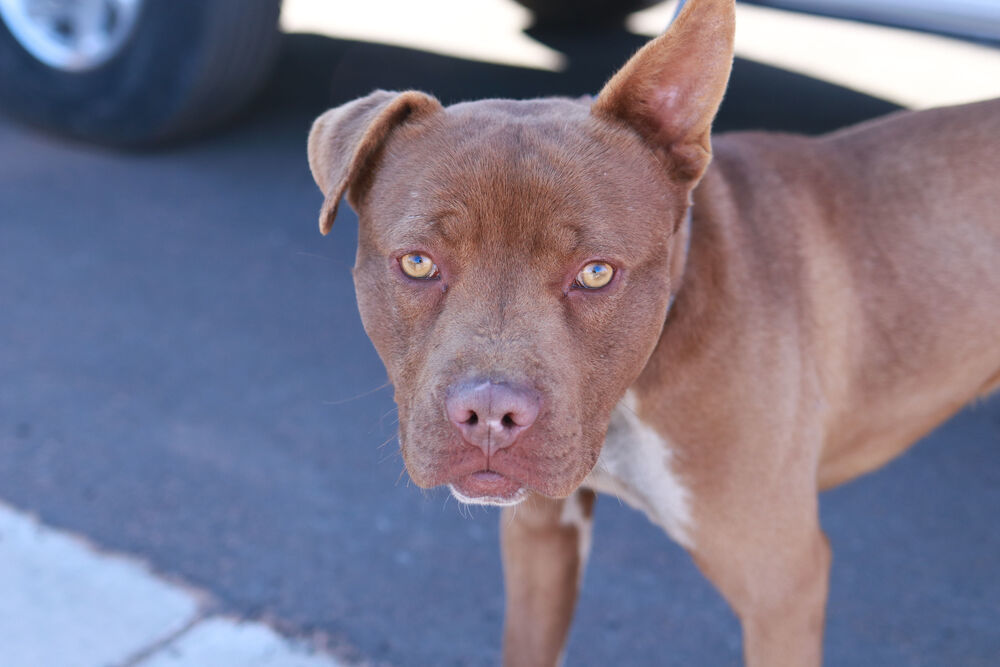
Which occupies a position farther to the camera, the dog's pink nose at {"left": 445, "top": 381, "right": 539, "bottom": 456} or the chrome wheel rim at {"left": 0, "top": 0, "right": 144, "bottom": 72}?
the chrome wheel rim at {"left": 0, "top": 0, "right": 144, "bottom": 72}

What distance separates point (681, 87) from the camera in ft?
7.22

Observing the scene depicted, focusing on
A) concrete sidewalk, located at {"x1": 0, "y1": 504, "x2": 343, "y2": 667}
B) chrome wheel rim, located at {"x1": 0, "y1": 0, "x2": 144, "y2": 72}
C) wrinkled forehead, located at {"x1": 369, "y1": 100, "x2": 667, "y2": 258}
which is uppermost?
wrinkled forehead, located at {"x1": 369, "y1": 100, "x2": 667, "y2": 258}

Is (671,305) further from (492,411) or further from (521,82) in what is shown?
(521,82)

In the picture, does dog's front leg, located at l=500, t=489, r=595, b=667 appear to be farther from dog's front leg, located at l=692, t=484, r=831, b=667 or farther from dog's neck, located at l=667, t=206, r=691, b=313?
dog's neck, located at l=667, t=206, r=691, b=313

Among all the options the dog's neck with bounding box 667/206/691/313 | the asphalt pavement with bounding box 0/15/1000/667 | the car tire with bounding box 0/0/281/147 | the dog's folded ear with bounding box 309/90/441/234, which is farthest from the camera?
the car tire with bounding box 0/0/281/147

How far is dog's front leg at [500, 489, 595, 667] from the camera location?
2939 mm

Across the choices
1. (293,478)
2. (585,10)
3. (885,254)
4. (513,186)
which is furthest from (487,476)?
(585,10)

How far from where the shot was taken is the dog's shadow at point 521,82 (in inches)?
285

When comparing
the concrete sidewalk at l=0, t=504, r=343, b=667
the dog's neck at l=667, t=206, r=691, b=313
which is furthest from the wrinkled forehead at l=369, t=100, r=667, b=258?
the concrete sidewalk at l=0, t=504, r=343, b=667

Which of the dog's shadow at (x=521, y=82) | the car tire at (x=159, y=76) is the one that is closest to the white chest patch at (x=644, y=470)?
the car tire at (x=159, y=76)

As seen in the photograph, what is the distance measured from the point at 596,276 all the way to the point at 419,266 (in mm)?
362

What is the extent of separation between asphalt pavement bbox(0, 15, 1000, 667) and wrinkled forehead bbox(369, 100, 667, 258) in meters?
1.56

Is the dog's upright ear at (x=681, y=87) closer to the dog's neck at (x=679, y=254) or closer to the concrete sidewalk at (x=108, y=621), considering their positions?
the dog's neck at (x=679, y=254)

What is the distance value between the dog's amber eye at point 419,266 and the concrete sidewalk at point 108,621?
1433 millimetres
